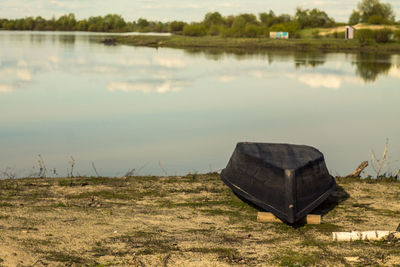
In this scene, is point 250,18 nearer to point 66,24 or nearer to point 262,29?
point 262,29

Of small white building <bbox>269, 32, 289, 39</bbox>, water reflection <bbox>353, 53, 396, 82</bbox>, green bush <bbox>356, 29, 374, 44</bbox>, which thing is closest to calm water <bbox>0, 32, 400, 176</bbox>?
water reflection <bbox>353, 53, 396, 82</bbox>

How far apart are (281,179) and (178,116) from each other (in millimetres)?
12891

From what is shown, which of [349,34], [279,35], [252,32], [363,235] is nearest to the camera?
[363,235]

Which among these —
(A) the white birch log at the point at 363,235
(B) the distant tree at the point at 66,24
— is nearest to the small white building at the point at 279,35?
(A) the white birch log at the point at 363,235

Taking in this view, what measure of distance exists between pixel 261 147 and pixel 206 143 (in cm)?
647

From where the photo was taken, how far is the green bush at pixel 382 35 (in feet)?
230

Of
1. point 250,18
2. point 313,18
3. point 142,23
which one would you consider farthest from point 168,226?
point 142,23

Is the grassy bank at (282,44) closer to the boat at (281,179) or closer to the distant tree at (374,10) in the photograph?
the distant tree at (374,10)

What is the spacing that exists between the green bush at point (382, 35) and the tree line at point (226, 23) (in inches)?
813

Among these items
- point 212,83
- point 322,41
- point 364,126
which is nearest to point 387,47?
point 322,41

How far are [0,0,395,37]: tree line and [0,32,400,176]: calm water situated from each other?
5866 centimetres

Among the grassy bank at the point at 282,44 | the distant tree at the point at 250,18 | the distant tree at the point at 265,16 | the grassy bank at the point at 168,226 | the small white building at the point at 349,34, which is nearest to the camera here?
the grassy bank at the point at 168,226

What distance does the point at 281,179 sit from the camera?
798 cm

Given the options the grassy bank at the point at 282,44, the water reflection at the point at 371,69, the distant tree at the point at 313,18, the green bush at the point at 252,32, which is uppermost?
the distant tree at the point at 313,18
